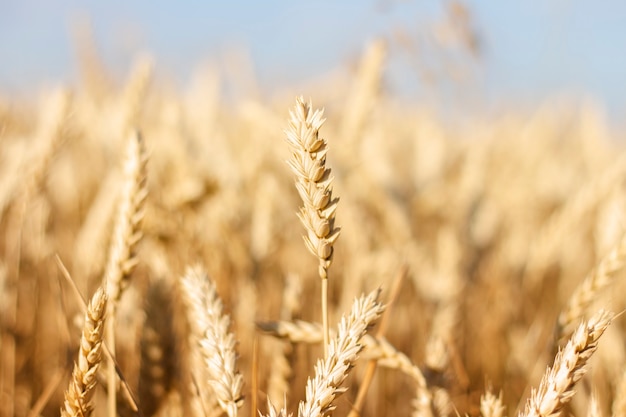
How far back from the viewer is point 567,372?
39 cm

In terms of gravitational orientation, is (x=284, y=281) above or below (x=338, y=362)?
above

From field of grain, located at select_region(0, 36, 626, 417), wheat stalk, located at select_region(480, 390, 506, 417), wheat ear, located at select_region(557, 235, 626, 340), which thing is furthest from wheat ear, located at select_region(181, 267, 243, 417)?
wheat ear, located at select_region(557, 235, 626, 340)

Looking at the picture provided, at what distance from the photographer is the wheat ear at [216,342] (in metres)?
0.43

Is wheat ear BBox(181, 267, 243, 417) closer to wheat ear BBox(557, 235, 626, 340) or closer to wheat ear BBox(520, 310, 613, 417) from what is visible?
wheat ear BBox(520, 310, 613, 417)

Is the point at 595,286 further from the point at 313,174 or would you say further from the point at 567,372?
the point at 313,174

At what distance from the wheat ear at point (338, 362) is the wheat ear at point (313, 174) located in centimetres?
2

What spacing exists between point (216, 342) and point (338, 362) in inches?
4.2

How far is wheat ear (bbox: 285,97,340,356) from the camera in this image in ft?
1.36

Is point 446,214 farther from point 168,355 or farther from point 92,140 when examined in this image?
point 168,355

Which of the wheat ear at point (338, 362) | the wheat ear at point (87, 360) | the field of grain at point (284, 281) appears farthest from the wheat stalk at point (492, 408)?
the wheat ear at point (87, 360)

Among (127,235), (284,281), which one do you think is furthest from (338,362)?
(284,281)

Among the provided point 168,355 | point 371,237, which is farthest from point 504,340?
point 168,355

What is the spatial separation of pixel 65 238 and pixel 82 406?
4.53ft

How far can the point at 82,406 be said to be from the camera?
43 centimetres
